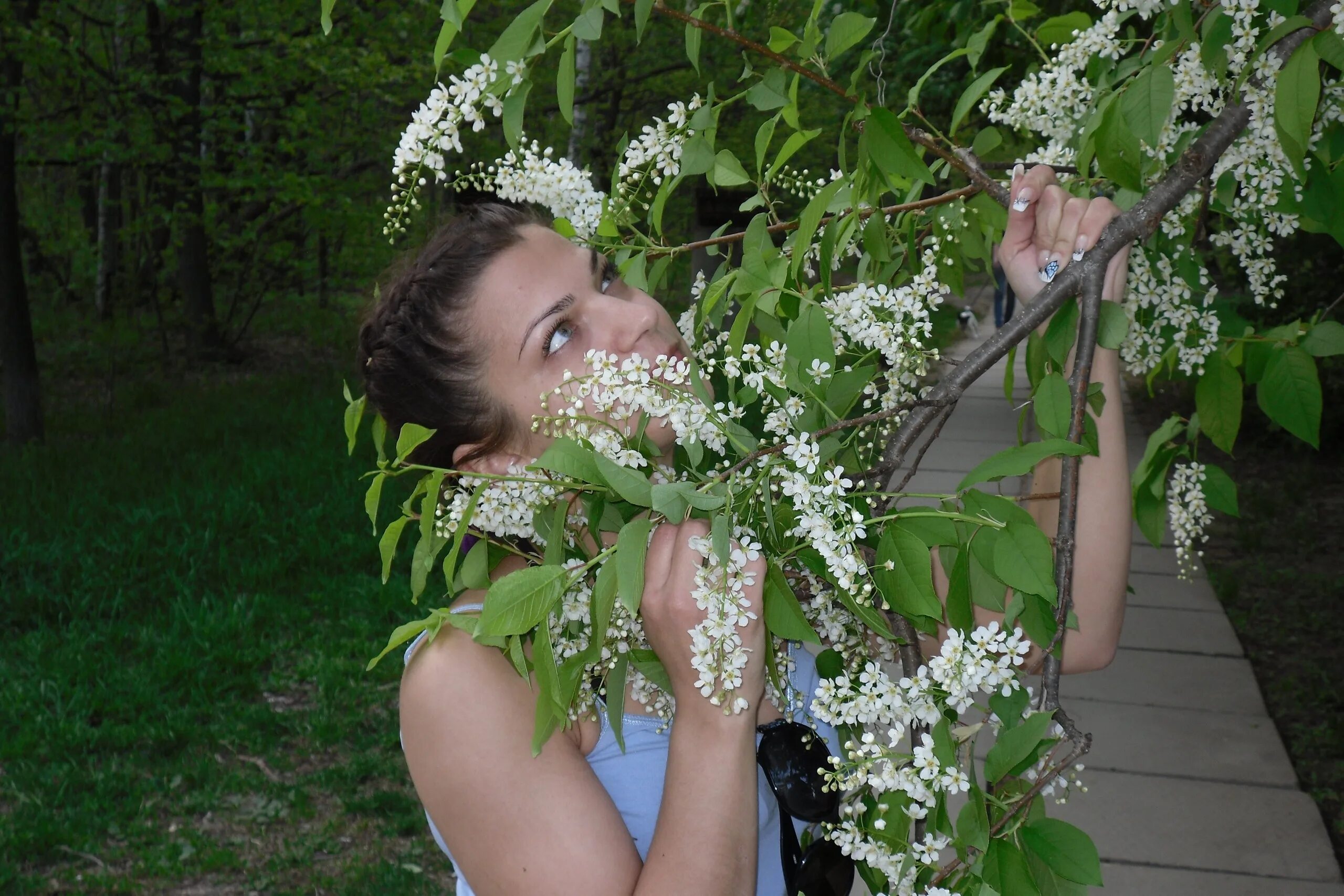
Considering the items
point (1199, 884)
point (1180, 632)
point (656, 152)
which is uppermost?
point (656, 152)

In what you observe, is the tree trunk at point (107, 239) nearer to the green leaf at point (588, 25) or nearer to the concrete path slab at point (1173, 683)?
the concrete path slab at point (1173, 683)

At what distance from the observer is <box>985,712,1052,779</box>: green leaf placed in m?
1.02

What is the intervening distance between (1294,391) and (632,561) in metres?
1.10

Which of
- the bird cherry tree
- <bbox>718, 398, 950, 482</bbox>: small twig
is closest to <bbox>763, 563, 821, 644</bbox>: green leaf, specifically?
the bird cherry tree

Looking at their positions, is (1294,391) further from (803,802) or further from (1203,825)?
(1203,825)

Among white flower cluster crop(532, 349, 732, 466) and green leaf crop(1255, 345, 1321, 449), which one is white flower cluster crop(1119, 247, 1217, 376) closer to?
green leaf crop(1255, 345, 1321, 449)

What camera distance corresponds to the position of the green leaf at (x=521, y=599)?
1.00 meters

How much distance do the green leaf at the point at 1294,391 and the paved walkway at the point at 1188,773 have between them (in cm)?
204

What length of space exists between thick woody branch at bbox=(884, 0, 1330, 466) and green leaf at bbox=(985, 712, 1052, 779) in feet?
0.90

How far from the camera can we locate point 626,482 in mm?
1015

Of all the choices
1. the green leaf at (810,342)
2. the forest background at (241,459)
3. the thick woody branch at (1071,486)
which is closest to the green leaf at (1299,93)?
the thick woody branch at (1071,486)

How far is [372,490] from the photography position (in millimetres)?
1222

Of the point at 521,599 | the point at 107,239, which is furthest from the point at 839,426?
the point at 107,239

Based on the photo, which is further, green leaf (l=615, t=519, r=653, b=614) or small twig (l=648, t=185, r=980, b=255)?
small twig (l=648, t=185, r=980, b=255)
